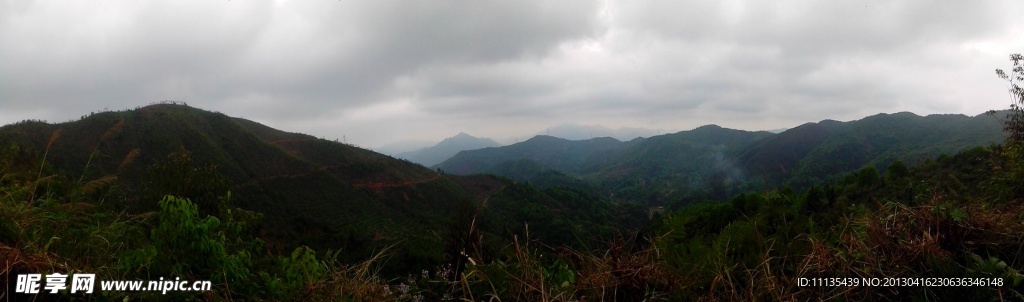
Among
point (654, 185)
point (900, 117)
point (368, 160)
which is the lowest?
point (654, 185)

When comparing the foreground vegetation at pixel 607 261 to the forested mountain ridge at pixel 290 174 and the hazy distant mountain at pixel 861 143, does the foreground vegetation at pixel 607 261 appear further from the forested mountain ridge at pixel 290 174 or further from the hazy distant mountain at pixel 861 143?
the hazy distant mountain at pixel 861 143

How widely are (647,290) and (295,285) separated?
2.08m

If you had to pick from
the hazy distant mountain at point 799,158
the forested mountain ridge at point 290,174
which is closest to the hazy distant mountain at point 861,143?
the hazy distant mountain at point 799,158

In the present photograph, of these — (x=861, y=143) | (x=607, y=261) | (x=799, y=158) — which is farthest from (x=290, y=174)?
(x=861, y=143)

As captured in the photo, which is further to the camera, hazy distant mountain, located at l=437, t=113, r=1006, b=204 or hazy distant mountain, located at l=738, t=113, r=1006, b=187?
hazy distant mountain, located at l=437, t=113, r=1006, b=204

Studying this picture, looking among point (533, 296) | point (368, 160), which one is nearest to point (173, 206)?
point (533, 296)

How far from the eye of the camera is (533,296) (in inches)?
102

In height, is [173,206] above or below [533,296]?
above

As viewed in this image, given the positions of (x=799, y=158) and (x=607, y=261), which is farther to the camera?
(x=799, y=158)

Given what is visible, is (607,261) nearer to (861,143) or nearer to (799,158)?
(861,143)

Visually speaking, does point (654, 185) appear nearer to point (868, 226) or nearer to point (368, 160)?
point (368, 160)

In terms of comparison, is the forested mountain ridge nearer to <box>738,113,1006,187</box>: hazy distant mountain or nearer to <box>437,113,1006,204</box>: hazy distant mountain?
<box>437,113,1006,204</box>: hazy distant mountain

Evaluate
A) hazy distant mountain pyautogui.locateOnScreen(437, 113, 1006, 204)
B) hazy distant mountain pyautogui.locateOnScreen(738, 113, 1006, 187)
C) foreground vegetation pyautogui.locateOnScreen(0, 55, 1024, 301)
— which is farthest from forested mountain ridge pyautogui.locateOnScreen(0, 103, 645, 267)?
hazy distant mountain pyautogui.locateOnScreen(738, 113, 1006, 187)

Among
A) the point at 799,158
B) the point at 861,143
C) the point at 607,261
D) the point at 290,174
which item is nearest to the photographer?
the point at 607,261
